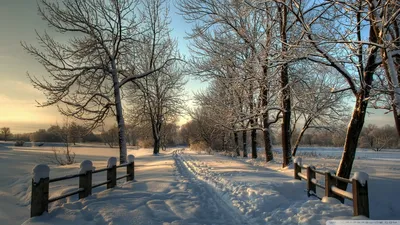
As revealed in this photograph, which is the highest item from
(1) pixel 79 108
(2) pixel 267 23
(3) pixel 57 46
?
(2) pixel 267 23

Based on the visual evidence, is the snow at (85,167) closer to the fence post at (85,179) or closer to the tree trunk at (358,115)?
the fence post at (85,179)

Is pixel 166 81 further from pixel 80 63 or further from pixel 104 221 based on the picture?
pixel 104 221

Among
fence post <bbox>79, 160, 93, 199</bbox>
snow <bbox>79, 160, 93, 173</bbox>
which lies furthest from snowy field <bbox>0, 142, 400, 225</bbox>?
snow <bbox>79, 160, 93, 173</bbox>

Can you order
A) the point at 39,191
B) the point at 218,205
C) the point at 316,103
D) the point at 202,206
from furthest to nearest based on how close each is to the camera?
the point at 316,103 → the point at 218,205 → the point at 202,206 → the point at 39,191

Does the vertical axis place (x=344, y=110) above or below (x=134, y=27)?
below

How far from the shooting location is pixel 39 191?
6.00 meters

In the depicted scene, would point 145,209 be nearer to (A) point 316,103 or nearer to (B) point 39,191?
(B) point 39,191

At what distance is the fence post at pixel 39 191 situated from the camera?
5.94m

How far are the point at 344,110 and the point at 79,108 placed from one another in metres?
20.4

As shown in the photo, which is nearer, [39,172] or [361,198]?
[361,198]

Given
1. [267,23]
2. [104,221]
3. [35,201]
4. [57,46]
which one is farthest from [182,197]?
[57,46]

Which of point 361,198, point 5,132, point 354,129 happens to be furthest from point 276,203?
point 5,132

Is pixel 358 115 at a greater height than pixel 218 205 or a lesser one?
greater

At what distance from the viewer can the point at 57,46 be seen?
15070 mm
